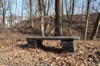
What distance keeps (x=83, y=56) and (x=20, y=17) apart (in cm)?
6410

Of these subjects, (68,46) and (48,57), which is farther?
(68,46)

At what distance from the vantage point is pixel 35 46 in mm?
8578

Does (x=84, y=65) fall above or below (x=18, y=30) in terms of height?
above

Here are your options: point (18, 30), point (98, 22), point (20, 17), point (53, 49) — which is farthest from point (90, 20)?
point (20, 17)

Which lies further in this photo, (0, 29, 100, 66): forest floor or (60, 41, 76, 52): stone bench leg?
(60, 41, 76, 52): stone bench leg

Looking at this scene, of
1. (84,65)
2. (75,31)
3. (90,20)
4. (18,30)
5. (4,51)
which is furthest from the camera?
(90,20)

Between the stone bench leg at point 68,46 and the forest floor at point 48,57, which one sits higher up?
the stone bench leg at point 68,46

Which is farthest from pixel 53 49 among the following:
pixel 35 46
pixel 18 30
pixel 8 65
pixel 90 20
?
pixel 90 20

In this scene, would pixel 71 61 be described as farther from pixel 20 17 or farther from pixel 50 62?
pixel 20 17

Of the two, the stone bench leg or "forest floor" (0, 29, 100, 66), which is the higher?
the stone bench leg

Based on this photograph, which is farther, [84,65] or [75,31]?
[75,31]

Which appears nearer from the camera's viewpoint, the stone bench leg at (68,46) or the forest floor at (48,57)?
the forest floor at (48,57)

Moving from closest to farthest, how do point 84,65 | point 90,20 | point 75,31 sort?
point 84,65 < point 75,31 < point 90,20

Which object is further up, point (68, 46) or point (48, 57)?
point (68, 46)
